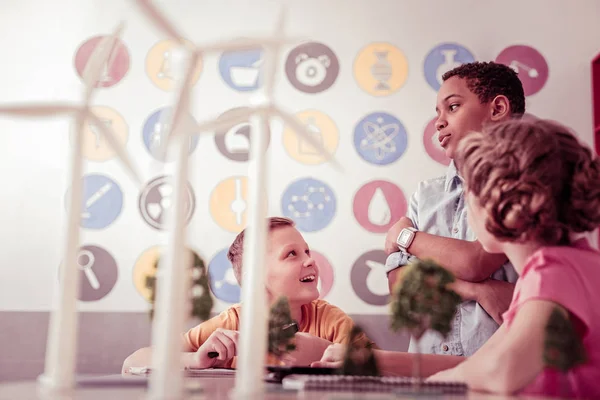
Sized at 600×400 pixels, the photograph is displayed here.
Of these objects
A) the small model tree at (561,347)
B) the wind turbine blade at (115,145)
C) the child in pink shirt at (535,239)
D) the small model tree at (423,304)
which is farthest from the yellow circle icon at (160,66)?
the small model tree at (561,347)

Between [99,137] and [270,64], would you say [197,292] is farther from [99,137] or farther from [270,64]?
[99,137]

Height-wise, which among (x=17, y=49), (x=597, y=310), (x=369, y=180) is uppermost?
(x=17, y=49)

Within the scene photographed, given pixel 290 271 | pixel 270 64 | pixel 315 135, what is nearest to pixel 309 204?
pixel 315 135

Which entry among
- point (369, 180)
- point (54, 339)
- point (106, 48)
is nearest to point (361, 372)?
point (54, 339)

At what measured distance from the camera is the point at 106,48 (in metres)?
0.80

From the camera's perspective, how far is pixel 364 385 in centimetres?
→ 83

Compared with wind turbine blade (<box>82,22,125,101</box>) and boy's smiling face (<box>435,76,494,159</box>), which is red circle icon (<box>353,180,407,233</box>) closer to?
boy's smiling face (<box>435,76,494,159</box>)

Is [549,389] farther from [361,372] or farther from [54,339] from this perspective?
[54,339]

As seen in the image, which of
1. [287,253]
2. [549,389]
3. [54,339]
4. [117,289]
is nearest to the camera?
[54,339]

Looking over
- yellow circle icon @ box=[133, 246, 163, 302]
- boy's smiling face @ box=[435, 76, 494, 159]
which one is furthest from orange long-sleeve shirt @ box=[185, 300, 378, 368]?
yellow circle icon @ box=[133, 246, 163, 302]

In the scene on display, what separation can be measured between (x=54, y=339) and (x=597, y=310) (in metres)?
0.69

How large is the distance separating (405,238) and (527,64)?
128cm

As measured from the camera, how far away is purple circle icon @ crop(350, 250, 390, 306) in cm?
257

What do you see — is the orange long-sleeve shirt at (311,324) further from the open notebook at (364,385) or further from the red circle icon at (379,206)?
the open notebook at (364,385)
